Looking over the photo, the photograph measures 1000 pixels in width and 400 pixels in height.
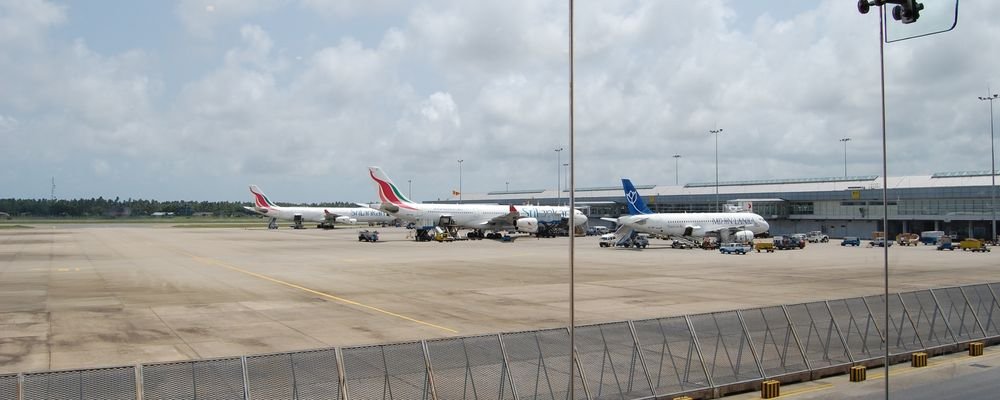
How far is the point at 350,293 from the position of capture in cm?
3288

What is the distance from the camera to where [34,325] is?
2361 centimetres

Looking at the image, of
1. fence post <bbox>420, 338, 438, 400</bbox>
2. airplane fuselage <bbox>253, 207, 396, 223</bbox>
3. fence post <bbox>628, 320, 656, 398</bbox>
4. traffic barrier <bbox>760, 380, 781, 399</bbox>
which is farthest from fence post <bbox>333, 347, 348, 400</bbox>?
airplane fuselage <bbox>253, 207, 396, 223</bbox>

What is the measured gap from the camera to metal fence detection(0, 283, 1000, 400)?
1222 cm

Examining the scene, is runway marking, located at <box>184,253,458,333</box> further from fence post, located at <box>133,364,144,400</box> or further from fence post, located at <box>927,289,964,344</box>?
fence post, located at <box>927,289,964,344</box>

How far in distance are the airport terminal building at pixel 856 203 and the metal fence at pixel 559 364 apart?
7949cm

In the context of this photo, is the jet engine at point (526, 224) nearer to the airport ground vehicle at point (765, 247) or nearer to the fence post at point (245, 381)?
the airport ground vehicle at point (765, 247)

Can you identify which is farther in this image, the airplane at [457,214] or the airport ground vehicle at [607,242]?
the airplane at [457,214]

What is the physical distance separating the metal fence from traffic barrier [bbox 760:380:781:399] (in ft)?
1.75

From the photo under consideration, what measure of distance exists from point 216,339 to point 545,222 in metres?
79.2

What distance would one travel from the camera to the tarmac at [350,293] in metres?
21.3

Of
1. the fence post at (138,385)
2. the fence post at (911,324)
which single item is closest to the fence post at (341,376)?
the fence post at (138,385)

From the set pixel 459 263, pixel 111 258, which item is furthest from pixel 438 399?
pixel 111 258

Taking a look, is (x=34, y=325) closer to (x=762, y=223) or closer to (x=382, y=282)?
(x=382, y=282)

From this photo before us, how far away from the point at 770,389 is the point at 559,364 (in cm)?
483
